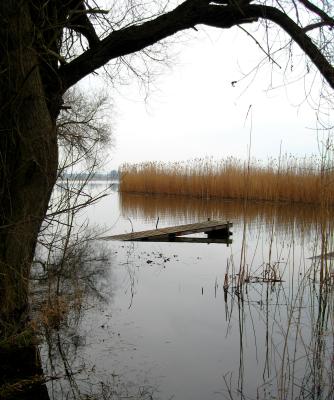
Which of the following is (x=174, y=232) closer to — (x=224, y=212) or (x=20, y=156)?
A: (x=224, y=212)

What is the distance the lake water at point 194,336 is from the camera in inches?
111

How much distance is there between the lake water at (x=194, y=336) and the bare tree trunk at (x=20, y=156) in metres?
0.66

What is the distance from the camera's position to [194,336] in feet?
12.1

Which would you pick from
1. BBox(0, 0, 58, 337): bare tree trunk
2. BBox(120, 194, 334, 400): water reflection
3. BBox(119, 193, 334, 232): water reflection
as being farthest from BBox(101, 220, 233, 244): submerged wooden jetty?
BBox(0, 0, 58, 337): bare tree trunk

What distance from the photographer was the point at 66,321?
3.83 m

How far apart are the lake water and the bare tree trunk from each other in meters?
0.66

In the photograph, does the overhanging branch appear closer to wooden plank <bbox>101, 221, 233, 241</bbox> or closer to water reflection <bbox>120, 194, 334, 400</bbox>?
water reflection <bbox>120, 194, 334, 400</bbox>

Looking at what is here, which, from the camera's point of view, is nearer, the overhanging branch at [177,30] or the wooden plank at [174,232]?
the overhanging branch at [177,30]

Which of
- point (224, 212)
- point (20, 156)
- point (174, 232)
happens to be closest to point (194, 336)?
point (20, 156)

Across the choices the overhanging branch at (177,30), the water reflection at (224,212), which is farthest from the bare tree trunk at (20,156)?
the water reflection at (224,212)

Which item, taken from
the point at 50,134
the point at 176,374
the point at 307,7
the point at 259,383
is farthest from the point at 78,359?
the point at 307,7

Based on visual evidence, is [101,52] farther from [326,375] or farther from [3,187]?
[326,375]

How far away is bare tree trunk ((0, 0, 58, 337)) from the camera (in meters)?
2.88

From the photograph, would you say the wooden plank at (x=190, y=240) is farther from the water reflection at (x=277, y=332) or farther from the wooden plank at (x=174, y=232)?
the water reflection at (x=277, y=332)
